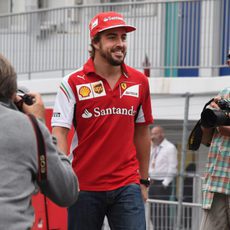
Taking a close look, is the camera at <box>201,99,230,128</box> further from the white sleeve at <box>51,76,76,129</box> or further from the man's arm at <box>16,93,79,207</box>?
the man's arm at <box>16,93,79,207</box>

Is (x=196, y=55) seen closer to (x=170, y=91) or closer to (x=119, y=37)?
(x=170, y=91)

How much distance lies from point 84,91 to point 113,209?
878 mm

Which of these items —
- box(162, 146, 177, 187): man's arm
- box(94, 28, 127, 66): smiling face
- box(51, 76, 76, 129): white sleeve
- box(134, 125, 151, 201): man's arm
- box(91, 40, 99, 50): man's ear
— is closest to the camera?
box(51, 76, 76, 129): white sleeve

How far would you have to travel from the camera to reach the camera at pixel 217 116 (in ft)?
23.9

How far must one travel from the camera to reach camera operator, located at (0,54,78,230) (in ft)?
16.6

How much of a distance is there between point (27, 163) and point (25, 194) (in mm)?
154

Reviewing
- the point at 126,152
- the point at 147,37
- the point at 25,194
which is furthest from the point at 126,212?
the point at 147,37

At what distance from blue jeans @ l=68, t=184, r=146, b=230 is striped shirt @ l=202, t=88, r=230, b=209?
528 mm

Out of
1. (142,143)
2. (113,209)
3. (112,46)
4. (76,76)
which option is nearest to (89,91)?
(76,76)

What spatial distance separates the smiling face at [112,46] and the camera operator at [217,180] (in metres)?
0.78

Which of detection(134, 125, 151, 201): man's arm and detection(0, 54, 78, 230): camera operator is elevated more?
detection(0, 54, 78, 230): camera operator

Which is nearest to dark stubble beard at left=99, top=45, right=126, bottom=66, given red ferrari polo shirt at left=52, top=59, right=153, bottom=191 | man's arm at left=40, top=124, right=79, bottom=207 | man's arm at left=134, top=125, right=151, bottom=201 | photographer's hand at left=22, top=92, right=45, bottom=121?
red ferrari polo shirt at left=52, top=59, right=153, bottom=191

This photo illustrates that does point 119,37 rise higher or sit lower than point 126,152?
higher

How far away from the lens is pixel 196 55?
16.3 meters
